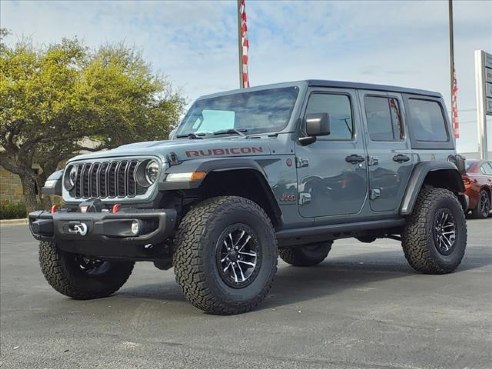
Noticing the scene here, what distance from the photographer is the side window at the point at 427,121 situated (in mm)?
7352

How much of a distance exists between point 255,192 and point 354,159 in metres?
1.21

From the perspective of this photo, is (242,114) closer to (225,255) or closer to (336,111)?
(336,111)

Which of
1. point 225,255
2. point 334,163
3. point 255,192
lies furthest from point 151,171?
point 334,163

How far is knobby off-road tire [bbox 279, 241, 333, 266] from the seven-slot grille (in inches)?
128

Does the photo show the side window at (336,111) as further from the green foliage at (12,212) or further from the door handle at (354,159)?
the green foliage at (12,212)

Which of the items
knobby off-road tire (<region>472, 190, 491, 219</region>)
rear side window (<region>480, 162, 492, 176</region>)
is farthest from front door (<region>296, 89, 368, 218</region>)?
rear side window (<region>480, 162, 492, 176</region>)

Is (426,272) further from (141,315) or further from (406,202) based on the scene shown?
(141,315)

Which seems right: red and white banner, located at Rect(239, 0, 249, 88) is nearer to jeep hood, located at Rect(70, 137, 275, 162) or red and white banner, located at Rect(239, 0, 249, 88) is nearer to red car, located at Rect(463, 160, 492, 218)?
red car, located at Rect(463, 160, 492, 218)

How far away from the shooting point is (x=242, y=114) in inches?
251

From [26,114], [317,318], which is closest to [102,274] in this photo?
[317,318]

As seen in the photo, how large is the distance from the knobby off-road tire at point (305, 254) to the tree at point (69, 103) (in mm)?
15490

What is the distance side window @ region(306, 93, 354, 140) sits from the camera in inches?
247


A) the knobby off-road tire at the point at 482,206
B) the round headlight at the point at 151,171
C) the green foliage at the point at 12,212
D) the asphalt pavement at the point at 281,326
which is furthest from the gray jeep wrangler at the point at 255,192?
the green foliage at the point at 12,212

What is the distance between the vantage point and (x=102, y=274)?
640 cm
